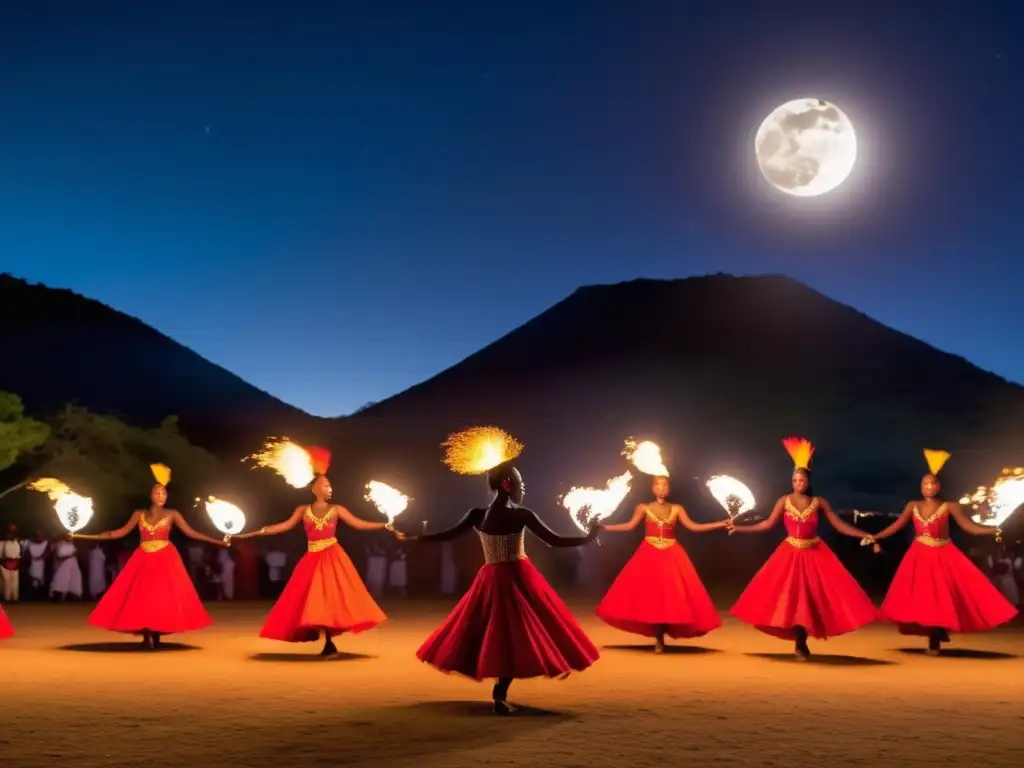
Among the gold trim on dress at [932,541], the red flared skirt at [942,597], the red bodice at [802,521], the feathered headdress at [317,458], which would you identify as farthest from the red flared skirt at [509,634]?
the gold trim on dress at [932,541]

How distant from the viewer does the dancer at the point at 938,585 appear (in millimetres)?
14641

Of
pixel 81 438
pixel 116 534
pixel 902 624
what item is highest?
pixel 81 438

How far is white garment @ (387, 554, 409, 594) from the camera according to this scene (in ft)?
93.5

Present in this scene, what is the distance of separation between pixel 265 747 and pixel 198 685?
12.0ft

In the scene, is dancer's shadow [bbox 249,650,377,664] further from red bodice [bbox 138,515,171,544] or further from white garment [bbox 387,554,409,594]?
white garment [bbox 387,554,409,594]

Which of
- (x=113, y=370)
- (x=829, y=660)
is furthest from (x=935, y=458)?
(x=113, y=370)

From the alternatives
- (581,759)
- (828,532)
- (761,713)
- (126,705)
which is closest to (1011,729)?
(761,713)

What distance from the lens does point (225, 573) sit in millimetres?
27219

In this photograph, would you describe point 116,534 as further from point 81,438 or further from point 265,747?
point 81,438

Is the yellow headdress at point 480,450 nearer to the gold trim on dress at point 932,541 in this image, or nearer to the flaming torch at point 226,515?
the flaming torch at point 226,515

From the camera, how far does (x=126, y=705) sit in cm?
1087

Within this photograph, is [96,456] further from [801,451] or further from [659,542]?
[801,451]

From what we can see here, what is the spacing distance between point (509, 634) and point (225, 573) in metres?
18.0

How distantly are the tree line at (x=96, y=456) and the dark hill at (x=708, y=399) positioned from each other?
984 cm
